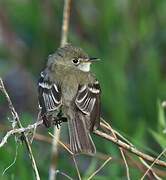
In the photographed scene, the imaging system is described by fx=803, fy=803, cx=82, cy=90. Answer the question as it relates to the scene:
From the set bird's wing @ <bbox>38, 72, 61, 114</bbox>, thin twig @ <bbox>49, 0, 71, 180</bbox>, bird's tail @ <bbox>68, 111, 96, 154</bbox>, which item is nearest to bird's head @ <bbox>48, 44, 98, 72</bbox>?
thin twig @ <bbox>49, 0, 71, 180</bbox>

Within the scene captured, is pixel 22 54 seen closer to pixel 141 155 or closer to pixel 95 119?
pixel 95 119

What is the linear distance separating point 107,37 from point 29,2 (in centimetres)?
90

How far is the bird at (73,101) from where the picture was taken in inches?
199

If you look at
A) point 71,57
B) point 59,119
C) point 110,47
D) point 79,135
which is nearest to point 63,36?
point 71,57

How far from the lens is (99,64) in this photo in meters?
7.46

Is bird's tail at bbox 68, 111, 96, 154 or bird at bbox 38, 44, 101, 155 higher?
bird at bbox 38, 44, 101, 155

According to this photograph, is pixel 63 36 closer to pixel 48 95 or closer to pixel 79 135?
pixel 48 95

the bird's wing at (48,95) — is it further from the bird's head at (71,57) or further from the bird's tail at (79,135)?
the bird's head at (71,57)

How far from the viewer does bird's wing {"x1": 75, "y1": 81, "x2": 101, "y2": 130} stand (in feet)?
17.4

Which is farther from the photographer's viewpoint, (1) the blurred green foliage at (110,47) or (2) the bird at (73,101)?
(1) the blurred green foliage at (110,47)

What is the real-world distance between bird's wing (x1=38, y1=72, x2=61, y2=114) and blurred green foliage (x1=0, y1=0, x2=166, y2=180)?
3.66ft

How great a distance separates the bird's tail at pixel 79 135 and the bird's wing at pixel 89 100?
2.1 inches

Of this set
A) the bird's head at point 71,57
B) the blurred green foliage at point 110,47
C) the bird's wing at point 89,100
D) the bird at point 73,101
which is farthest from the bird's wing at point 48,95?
the blurred green foliage at point 110,47

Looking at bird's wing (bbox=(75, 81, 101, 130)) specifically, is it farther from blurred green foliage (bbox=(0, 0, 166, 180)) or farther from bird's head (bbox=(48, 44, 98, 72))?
blurred green foliage (bbox=(0, 0, 166, 180))
